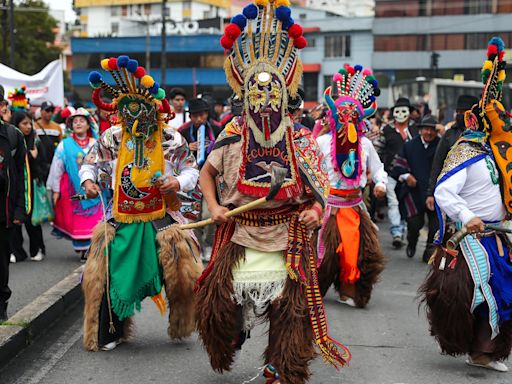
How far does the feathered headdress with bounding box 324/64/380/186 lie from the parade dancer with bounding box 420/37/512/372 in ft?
7.12

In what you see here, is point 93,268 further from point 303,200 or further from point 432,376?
point 432,376

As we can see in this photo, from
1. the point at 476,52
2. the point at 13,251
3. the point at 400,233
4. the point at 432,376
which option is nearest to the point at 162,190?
the point at 432,376

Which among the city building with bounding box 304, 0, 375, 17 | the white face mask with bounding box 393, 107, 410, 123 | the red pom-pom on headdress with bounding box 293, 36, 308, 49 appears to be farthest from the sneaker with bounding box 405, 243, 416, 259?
the city building with bounding box 304, 0, 375, 17

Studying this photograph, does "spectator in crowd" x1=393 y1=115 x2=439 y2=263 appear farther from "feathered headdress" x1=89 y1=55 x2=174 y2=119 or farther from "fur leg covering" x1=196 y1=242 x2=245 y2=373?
"fur leg covering" x1=196 y1=242 x2=245 y2=373

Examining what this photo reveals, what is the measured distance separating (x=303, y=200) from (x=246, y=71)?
0.92 meters

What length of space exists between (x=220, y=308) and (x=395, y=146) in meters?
8.82

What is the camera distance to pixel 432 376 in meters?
5.99

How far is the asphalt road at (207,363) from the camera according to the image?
19.3 ft

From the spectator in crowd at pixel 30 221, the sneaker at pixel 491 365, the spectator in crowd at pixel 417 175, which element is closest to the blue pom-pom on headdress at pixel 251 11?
the sneaker at pixel 491 365

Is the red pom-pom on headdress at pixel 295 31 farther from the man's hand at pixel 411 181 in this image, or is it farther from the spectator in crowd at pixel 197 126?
the man's hand at pixel 411 181

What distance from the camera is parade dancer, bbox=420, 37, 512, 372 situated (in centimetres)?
594

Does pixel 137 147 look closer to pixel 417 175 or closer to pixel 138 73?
pixel 138 73

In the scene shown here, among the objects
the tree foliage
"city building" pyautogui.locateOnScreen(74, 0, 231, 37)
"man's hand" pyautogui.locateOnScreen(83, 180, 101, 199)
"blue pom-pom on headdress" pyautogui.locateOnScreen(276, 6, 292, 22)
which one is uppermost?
"city building" pyautogui.locateOnScreen(74, 0, 231, 37)

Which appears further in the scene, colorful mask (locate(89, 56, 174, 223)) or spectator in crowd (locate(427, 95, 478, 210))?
spectator in crowd (locate(427, 95, 478, 210))
